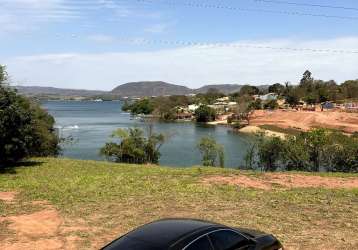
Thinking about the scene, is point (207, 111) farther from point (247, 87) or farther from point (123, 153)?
point (123, 153)

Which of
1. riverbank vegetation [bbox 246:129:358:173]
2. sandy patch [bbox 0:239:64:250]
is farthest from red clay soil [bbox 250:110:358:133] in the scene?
sandy patch [bbox 0:239:64:250]

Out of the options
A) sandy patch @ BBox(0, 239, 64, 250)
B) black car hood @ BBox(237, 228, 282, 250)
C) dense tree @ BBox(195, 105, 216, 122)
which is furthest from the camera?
dense tree @ BBox(195, 105, 216, 122)

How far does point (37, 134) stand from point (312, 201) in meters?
15.1

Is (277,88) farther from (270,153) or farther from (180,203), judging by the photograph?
(180,203)

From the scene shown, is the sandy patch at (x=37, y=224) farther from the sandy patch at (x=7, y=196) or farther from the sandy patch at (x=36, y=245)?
the sandy patch at (x=7, y=196)

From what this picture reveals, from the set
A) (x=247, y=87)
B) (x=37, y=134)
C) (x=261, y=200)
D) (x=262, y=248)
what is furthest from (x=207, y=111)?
(x=262, y=248)

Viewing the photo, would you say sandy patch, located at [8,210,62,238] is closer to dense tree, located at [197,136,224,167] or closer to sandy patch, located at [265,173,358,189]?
sandy patch, located at [265,173,358,189]

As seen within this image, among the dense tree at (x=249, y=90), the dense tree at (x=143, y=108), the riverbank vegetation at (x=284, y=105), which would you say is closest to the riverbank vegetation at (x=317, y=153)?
the riverbank vegetation at (x=284, y=105)

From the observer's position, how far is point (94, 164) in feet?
79.7

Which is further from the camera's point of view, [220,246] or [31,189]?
[31,189]

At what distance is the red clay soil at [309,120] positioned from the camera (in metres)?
97.8

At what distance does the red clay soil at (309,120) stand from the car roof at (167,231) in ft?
290

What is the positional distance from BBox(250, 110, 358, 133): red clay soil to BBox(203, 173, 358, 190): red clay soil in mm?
74076

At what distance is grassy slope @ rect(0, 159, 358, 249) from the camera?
39.3 ft
